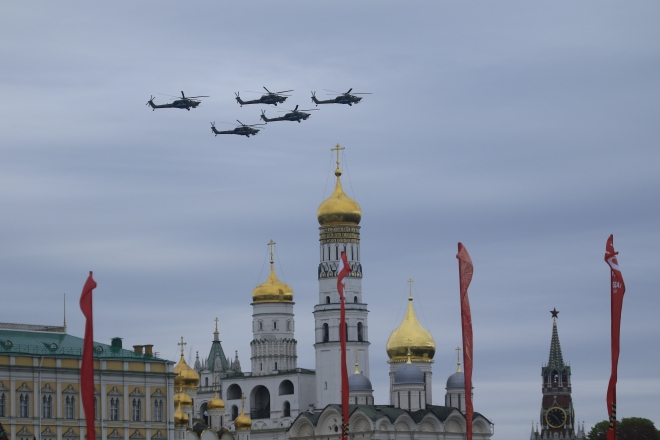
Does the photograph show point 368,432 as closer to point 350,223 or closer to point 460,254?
point 350,223

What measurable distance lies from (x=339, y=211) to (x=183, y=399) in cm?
1865

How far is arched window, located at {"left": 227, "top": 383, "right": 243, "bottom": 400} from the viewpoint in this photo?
132m

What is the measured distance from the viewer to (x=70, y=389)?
89125 mm

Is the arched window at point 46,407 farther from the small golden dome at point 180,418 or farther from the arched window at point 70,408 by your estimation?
the small golden dome at point 180,418

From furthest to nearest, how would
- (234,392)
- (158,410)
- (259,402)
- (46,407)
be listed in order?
(234,392)
(259,402)
(158,410)
(46,407)

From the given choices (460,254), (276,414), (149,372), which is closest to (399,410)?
(276,414)

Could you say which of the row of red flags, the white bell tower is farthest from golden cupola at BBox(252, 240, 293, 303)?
the row of red flags

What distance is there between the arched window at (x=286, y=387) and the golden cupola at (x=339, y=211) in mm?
13562

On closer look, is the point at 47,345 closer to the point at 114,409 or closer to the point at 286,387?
the point at 114,409

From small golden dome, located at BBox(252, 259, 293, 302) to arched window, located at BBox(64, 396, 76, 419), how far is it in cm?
4152

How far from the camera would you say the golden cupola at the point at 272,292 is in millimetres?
129500

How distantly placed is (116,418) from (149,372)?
3.62 m

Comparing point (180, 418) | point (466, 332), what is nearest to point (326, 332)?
point (180, 418)

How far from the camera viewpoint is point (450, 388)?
127625 mm
